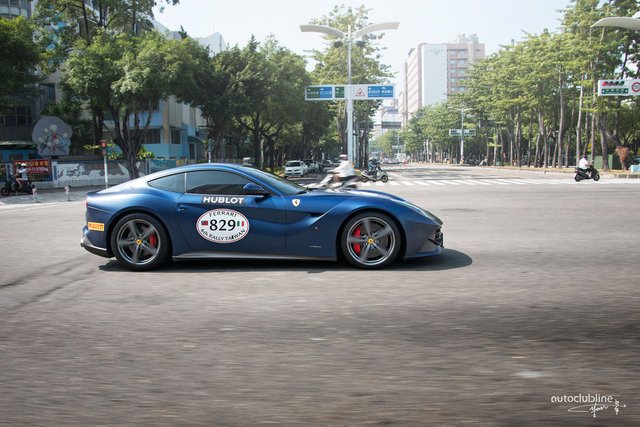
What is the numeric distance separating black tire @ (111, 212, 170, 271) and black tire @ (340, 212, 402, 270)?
7.20 ft

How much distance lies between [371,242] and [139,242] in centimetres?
283

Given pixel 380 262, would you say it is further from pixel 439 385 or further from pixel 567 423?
pixel 567 423

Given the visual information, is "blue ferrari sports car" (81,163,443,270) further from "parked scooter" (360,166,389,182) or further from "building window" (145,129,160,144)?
"building window" (145,129,160,144)

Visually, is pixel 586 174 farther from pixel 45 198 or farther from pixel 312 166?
pixel 312 166

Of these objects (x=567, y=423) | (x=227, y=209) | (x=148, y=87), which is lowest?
(x=567, y=423)

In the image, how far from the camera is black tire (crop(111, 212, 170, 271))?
22.3ft

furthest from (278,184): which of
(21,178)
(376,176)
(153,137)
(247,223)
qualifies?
(153,137)

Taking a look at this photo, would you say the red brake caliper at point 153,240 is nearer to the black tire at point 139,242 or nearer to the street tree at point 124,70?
the black tire at point 139,242

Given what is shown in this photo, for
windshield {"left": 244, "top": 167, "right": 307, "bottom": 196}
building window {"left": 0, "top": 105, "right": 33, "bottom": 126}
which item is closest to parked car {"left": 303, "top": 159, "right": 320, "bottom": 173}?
building window {"left": 0, "top": 105, "right": 33, "bottom": 126}

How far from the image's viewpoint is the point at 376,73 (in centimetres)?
5400

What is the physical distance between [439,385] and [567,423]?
0.70 m

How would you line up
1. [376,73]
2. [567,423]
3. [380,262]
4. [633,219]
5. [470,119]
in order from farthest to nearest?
[470,119] → [376,73] → [633,219] → [380,262] → [567,423]

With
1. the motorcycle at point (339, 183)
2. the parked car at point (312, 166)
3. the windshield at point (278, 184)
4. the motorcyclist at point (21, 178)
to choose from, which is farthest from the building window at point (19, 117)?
the windshield at point (278, 184)

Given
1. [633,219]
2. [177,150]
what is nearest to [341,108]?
[177,150]
